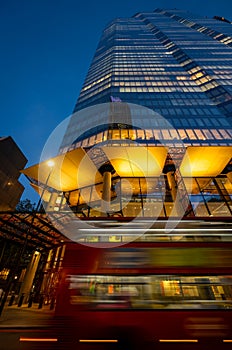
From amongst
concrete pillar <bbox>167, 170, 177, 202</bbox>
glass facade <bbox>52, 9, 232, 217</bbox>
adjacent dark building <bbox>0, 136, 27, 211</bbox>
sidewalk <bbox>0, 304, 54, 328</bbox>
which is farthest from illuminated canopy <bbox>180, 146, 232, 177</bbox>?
adjacent dark building <bbox>0, 136, 27, 211</bbox>

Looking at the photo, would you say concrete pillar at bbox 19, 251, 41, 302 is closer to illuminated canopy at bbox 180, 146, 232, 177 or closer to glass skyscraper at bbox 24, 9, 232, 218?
glass skyscraper at bbox 24, 9, 232, 218

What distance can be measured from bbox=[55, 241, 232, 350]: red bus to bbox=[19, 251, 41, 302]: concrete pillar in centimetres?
1147

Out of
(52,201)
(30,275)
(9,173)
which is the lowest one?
(30,275)

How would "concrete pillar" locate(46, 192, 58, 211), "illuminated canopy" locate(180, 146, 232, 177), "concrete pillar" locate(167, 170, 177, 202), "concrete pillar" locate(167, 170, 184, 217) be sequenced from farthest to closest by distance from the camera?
"concrete pillar" locate(46, 192, 58, 211), "concrete pillar" locate(167, 170, 177, 202), "concrete pillar" locate(167, 170, 184, 217), "illuminated canopy" locate(180, 146, 232, 177)

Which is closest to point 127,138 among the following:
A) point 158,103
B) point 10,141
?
point 158,103

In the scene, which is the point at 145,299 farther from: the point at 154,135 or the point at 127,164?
the point at 154,135

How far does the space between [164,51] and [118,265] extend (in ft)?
215

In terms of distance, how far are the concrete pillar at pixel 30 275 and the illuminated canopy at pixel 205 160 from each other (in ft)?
57.2

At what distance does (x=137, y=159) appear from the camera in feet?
50.6

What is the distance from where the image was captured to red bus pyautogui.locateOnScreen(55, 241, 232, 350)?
15.5ft

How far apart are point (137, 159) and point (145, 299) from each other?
1187 centimetres

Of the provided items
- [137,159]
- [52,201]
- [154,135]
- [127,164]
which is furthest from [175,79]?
[52,201]

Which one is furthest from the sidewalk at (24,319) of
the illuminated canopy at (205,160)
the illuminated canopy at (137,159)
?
the illuminated canopy at (205,160)

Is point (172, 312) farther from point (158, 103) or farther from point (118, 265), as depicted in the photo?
point (158, 103)
